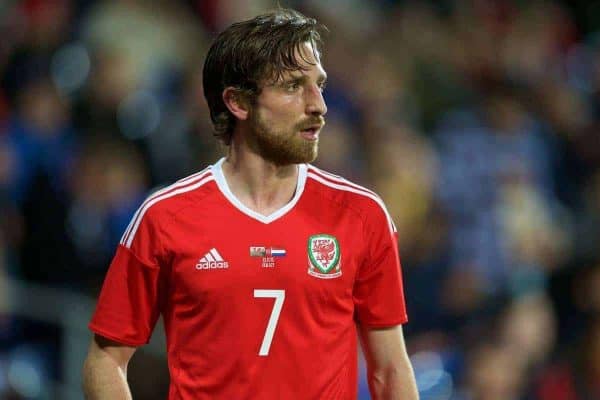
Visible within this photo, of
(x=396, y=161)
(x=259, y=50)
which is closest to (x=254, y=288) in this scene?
(x=259, y=50)

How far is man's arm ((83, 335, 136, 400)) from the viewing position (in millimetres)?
3637

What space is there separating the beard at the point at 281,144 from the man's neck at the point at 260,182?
1.3 inches

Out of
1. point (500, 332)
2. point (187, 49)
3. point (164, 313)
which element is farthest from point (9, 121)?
point (164, 313)

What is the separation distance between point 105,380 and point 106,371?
0.09ft

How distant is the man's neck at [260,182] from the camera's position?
375cm

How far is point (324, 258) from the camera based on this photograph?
3.63 meters

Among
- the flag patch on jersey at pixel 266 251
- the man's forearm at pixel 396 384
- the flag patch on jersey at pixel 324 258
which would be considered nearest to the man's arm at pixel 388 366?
the man's forearm at pixel 396 384

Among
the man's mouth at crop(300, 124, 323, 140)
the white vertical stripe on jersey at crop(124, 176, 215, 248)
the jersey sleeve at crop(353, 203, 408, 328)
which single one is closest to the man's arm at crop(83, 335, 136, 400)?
the white vertical stripe on jersey at crop(124, 176, 215, 248)

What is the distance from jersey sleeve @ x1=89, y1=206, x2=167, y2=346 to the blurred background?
2.60 m

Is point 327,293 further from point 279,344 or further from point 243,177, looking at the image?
point 243,177

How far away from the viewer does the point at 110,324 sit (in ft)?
12.0

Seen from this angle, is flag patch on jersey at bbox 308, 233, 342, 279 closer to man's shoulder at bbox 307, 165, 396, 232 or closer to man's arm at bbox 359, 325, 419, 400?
man's shoulder at bbox 307, 165, 396, 232

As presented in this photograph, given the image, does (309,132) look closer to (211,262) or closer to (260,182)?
(260,182)

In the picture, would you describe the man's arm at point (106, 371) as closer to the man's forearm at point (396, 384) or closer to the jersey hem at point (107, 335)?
the jersey hem at point (107, 335)
